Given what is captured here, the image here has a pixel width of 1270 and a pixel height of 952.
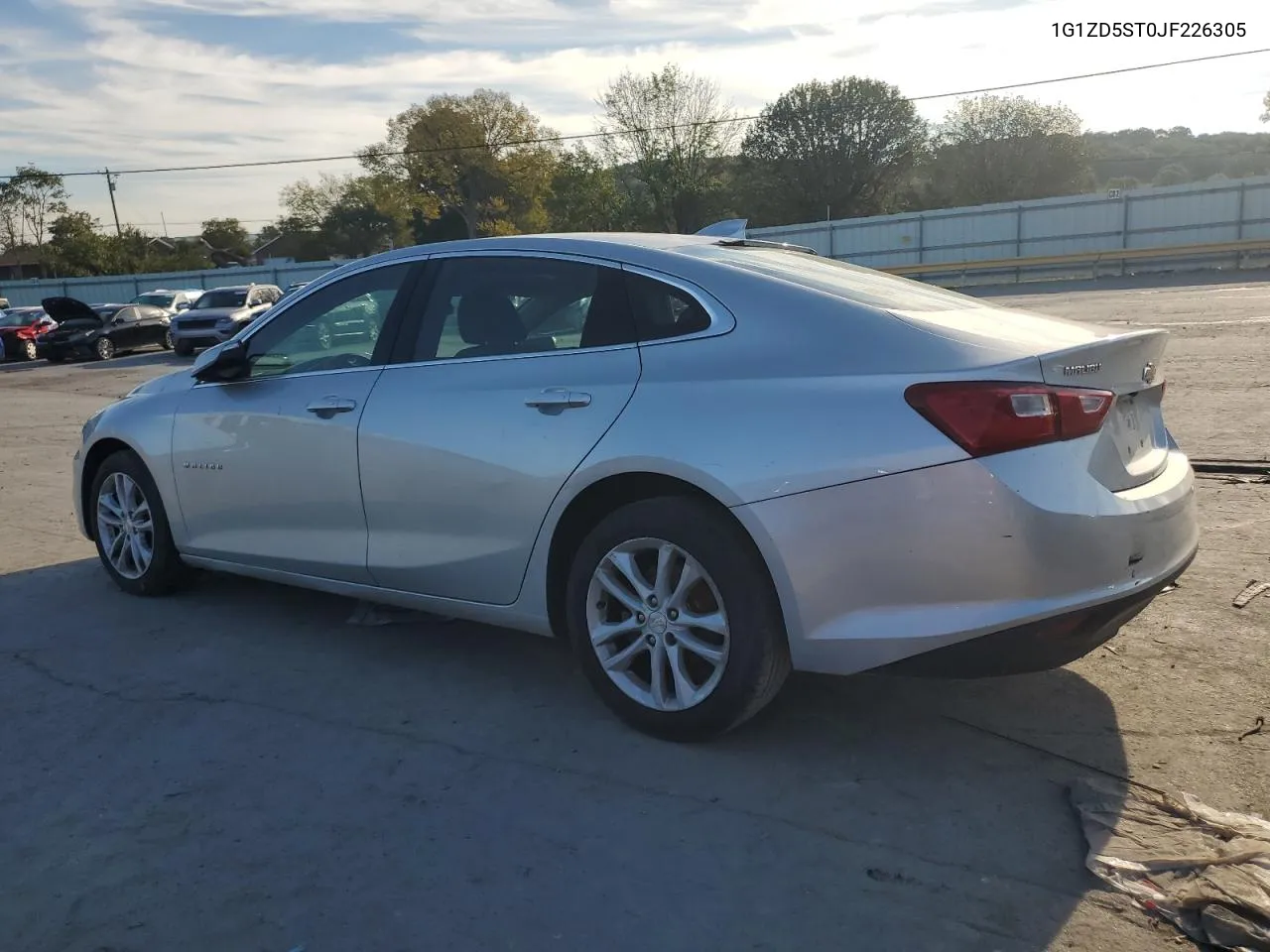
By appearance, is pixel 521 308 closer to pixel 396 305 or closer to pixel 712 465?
pixel 396 305

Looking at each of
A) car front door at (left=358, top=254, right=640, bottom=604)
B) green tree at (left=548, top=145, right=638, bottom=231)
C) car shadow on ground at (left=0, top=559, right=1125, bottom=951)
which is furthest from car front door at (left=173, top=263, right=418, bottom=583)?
green tree at (left=548, top=145, right=638, bottom=231)

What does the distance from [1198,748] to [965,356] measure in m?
1.47

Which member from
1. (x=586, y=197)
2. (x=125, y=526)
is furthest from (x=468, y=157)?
(x=125, y=526)

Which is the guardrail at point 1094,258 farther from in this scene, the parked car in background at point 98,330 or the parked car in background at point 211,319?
the parked car in background at point 98,330

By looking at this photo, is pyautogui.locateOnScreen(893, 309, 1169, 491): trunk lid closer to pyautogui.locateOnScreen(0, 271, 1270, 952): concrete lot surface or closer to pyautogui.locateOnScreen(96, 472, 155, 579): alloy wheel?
pyautogui.locateOnScreen(0, 271, 1270, 952): concrete lot surface

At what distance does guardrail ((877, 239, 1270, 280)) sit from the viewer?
3097 centimetres

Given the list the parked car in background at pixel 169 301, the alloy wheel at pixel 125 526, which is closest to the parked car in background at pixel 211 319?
the parked car in background at pixel 169 301

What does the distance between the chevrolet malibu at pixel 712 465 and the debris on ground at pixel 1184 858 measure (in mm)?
434

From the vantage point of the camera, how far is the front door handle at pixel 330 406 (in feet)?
14.5

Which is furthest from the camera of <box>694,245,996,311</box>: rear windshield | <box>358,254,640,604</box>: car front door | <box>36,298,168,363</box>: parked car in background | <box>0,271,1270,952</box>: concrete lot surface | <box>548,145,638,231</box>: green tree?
<box>548,145,638,231</box>: green tree

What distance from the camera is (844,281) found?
388cm

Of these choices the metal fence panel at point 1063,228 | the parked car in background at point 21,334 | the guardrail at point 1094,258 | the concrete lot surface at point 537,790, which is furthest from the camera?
the metal fence panel at point 1063,228

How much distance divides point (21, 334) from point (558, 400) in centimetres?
3136

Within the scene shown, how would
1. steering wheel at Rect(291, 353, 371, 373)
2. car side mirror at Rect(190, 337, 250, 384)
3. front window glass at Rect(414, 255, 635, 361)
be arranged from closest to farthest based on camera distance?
front window glass at Rect(414, 255, 635, 361), steering wheel at Rect(291, 353, 371, 373), car side mirror at Rect(190, 337, 250, 384)
